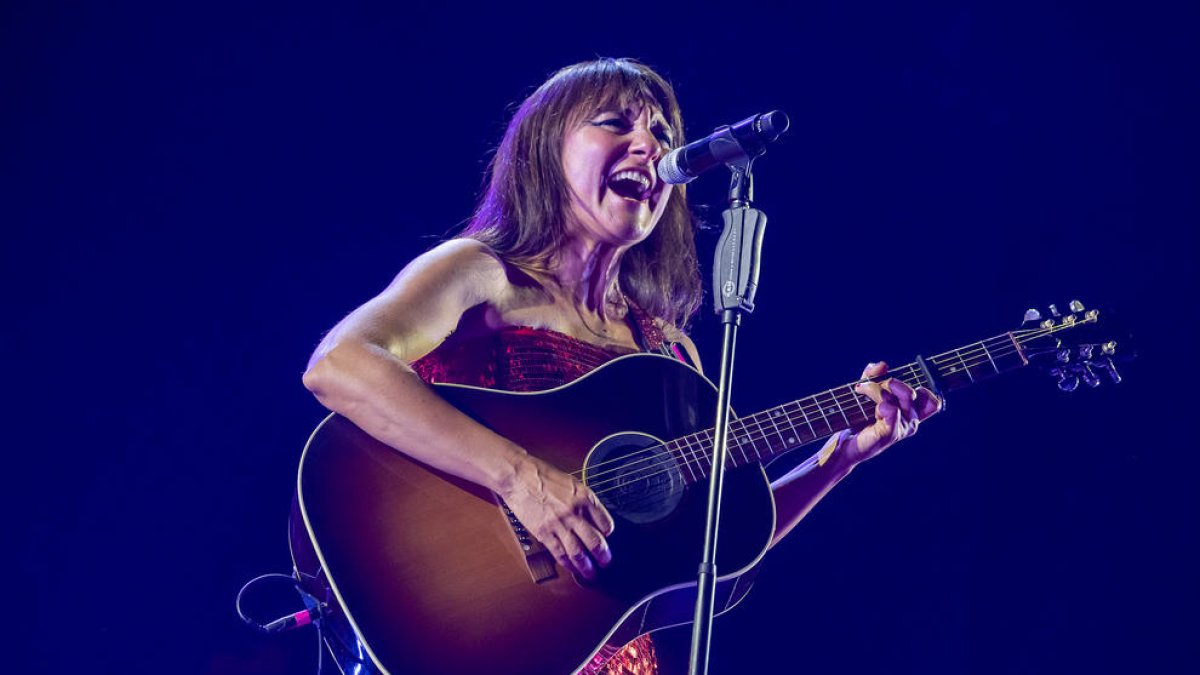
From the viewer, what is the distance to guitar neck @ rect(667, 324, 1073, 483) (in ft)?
7.77

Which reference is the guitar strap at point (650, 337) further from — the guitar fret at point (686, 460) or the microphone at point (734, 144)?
the microphone at point (734, 144)

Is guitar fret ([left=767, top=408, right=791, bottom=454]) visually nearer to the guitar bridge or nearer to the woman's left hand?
the woman's left hand

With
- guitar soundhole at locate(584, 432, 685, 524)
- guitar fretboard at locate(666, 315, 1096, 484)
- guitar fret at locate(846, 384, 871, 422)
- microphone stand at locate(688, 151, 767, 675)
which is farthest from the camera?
guitar fret at locate(846, 384, 871, 422)

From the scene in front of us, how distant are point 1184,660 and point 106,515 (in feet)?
12.9

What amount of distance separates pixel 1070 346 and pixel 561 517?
1.58 metres

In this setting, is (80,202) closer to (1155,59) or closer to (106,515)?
(106,515)

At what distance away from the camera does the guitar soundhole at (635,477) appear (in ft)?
7.32

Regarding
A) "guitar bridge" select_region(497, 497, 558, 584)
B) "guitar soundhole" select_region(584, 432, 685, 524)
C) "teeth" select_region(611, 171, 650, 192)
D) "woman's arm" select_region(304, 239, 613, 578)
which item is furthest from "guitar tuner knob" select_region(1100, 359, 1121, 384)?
"guitar bridge" select_region(497, 497, 558, 584)

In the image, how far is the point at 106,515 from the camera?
291 cm

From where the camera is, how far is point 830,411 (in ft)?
8.45

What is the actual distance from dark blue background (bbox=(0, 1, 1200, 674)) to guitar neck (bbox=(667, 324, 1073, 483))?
114 centimetres

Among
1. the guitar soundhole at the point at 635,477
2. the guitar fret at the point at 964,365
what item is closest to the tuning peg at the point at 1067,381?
the guitar fret at the point at 964,365

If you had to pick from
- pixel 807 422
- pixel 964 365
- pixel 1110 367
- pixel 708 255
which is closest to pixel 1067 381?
pixel 1110 367

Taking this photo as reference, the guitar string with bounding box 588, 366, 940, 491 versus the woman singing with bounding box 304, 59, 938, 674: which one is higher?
the woman singing with bounding box 304, 59, 938, 674
